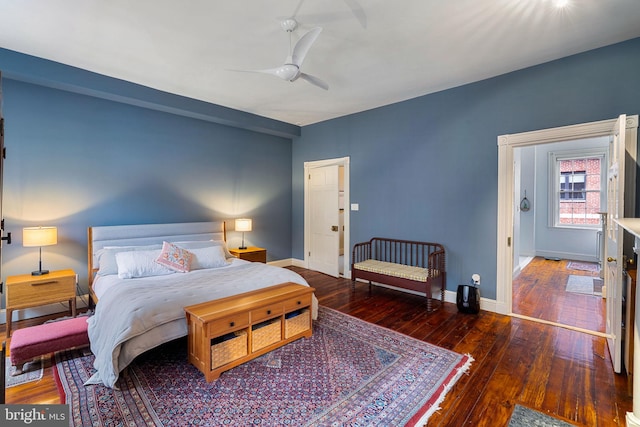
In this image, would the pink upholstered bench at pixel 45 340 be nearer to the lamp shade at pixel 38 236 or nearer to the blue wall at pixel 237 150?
the lamp shade at pixel 38 236

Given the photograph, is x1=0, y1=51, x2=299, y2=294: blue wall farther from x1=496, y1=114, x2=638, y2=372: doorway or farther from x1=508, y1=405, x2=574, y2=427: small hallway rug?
x1=508, y1=405, x2=574, y2=427: small hallway rug

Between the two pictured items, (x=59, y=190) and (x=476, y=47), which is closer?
(x=476, y=47)

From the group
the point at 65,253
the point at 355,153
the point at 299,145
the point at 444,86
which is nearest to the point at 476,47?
the point at 444,86

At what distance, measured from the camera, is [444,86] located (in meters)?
4.00

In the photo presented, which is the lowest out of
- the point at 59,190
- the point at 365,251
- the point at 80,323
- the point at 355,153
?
the point at 80,323

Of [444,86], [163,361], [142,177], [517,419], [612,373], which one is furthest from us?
[142,177]

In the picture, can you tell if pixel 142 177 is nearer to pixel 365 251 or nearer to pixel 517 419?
pixel 365 251

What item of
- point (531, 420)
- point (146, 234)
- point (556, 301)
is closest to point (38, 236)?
point (146, 234)

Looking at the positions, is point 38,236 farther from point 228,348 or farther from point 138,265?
point 228,348

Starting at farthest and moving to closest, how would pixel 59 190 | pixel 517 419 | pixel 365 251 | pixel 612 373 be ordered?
pixel 365 251, pixel 59 190, pixel 612 373, pixel 517 419

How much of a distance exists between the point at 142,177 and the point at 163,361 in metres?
2.80

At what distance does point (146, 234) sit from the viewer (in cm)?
421

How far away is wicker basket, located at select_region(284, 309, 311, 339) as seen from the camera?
289 cm

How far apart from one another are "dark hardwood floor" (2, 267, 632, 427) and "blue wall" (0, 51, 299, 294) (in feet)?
4.15
